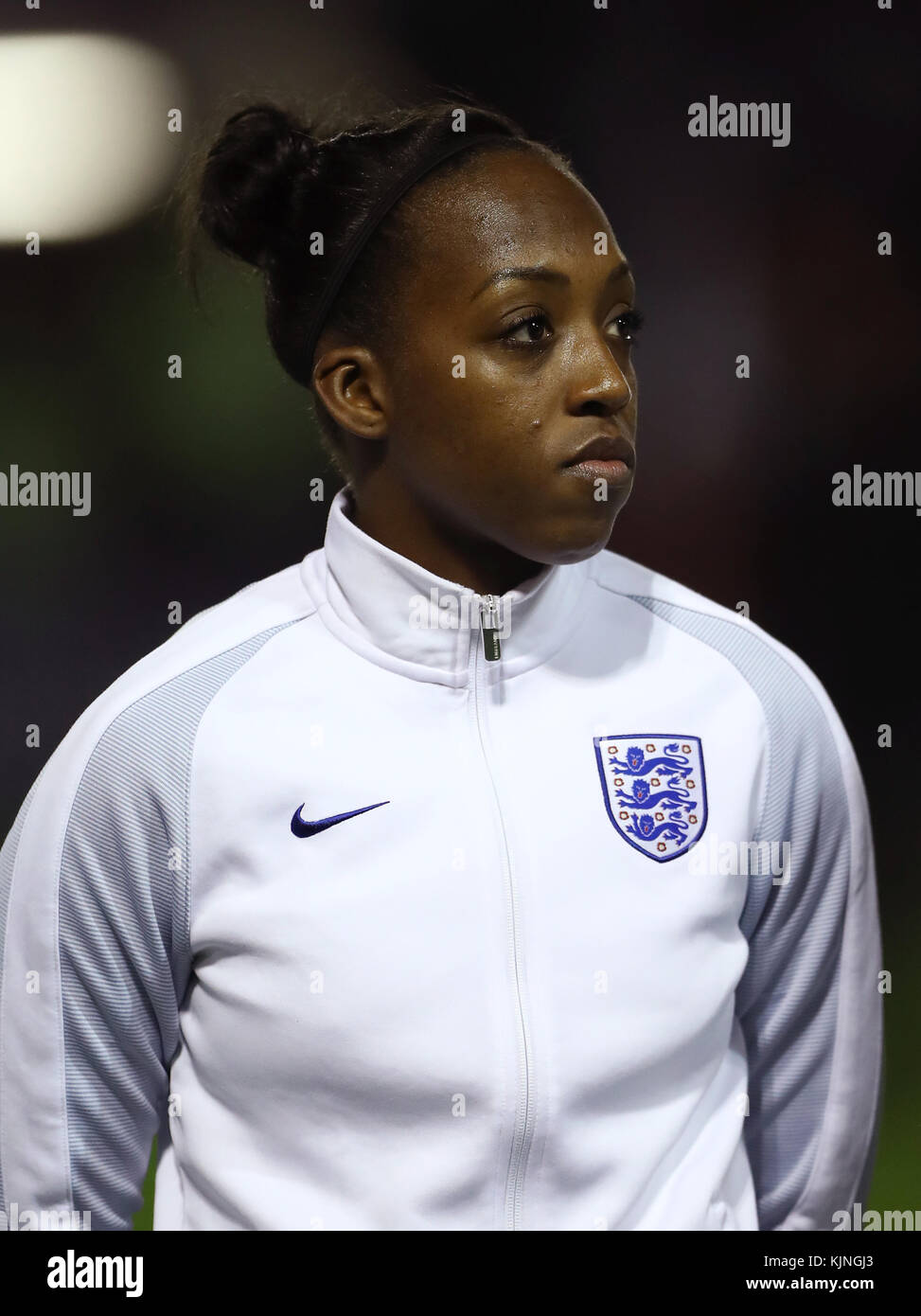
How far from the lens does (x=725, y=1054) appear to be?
110 cm

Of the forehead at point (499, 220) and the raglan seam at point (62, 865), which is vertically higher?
the forehead at point (499, 220)

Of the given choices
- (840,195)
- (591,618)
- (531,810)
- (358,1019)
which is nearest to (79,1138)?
(358,1019)

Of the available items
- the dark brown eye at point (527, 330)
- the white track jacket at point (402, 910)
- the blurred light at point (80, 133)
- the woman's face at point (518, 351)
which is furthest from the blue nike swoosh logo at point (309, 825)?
the blurred light at point (80, 133)

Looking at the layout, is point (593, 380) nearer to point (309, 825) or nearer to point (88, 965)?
point (309, 825)

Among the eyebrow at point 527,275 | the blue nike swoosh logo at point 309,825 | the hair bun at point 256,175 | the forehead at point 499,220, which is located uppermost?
the hair bun at point 256,175

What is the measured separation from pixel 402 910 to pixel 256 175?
575 millimetres

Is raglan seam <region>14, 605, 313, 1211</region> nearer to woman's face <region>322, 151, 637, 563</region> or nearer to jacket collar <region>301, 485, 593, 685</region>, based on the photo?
jacket collar <region>301, 485, 593, 685</region>

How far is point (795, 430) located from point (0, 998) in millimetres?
851

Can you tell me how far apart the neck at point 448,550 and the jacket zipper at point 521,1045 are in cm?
4

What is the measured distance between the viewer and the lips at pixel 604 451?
991mm

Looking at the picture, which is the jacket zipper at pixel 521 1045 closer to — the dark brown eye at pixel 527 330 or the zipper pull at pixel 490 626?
the zipper pull at pixel 490 626

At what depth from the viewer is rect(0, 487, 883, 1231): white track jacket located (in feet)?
3.26

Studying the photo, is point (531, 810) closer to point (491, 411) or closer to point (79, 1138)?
point (491, 411)

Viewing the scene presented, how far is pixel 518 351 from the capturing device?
0.99m
